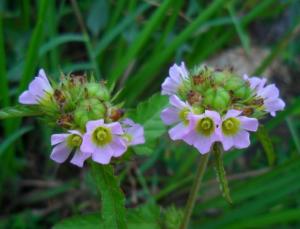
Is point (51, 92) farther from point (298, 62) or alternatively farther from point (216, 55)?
point (298, 62)

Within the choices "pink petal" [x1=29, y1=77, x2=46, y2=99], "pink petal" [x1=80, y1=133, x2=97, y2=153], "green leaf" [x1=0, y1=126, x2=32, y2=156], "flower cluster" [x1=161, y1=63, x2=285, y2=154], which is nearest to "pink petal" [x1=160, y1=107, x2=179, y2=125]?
"flower cluster" [x1=161, y1=63, x2=285, y2=154]

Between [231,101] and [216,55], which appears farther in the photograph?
[216,55]

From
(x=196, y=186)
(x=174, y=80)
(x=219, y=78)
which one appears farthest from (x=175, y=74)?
(x=196, y=186)

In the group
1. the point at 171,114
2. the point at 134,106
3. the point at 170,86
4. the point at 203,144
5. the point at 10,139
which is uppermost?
the point at 134,106

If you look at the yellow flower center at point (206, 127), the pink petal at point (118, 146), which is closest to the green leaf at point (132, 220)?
the pink petal at point (118, 146)

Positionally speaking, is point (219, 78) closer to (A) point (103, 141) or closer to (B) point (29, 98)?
(A) point (103, 141)

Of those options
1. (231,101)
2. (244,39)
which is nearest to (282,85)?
(244,39)
